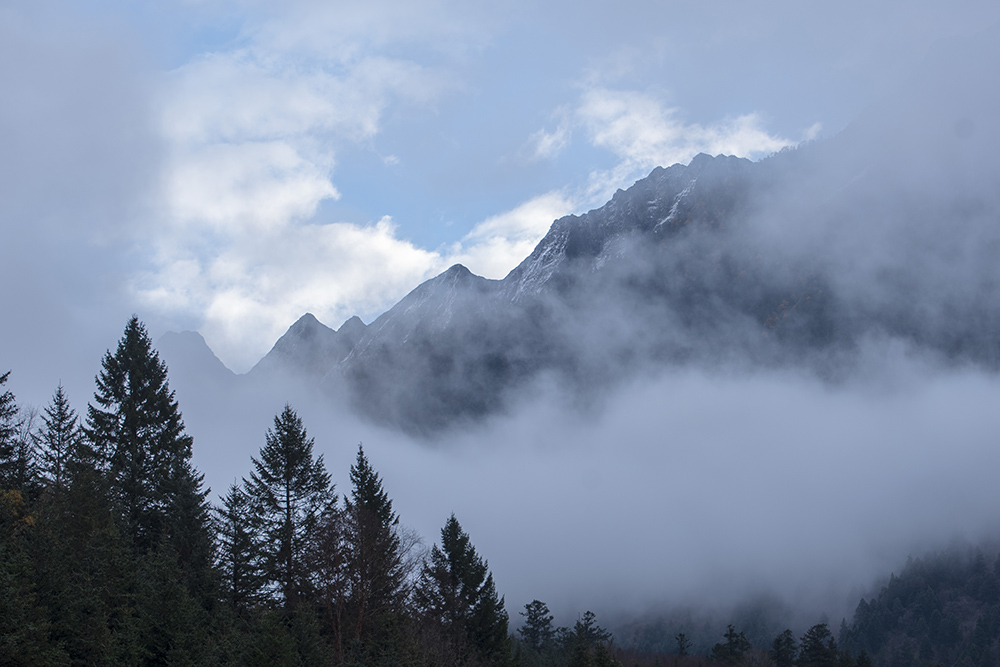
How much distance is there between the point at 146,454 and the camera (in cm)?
3975

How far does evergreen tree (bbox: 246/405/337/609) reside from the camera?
3622 cm

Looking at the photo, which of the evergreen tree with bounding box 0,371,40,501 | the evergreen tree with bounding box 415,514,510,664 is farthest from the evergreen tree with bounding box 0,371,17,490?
the evergreen tree with bounding box 415,514,510,664

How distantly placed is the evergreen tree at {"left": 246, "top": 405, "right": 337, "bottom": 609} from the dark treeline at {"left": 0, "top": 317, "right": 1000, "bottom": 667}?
0.08 metres

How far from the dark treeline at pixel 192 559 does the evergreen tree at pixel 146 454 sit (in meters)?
0.09

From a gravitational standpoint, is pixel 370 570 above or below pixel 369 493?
below

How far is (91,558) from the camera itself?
2334 centimetres

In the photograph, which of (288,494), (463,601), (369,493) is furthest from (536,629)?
(288,494)

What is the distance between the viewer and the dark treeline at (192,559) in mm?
20344

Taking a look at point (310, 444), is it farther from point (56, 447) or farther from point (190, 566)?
point (56, 447)

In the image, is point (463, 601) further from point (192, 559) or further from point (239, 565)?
point (192, 559)

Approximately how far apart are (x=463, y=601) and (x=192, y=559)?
24483 mm

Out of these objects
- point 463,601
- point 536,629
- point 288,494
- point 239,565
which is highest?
point 288,494

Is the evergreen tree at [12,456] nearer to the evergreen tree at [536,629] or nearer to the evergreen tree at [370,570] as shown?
the evergreen tree at [370,570]

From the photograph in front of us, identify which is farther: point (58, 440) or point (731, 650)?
point (731, 650)
